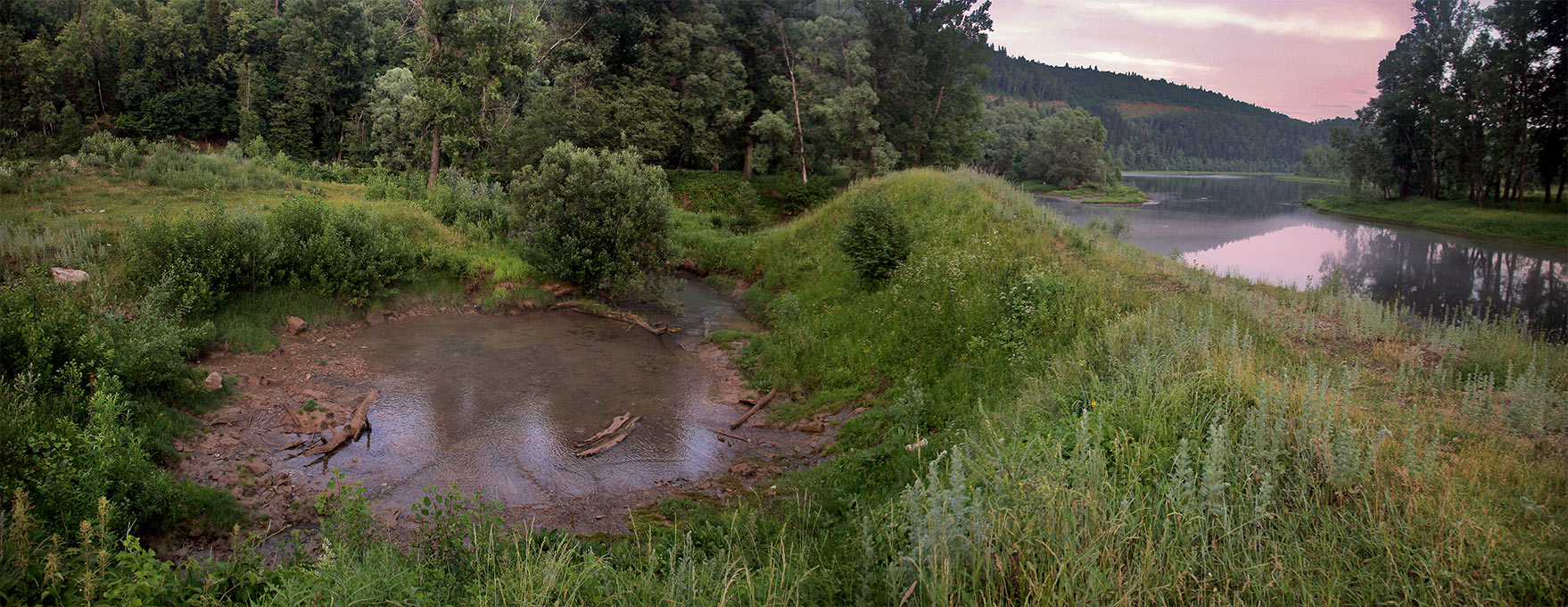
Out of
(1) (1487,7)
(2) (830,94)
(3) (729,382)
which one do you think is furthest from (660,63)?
(1) (1487,7)

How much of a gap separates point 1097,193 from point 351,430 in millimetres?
69213

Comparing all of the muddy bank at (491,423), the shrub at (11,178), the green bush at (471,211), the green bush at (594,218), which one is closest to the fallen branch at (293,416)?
the muddy bank at (491,423)

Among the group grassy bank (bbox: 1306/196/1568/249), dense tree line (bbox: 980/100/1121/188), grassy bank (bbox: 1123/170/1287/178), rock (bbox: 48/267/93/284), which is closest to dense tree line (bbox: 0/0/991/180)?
rock (bbox: 48/267/93/284)

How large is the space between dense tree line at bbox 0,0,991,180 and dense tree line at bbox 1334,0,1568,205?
27.7m

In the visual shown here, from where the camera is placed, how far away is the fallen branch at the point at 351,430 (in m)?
9.91

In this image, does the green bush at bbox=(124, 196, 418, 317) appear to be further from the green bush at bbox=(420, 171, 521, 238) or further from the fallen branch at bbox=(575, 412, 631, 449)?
the fallen branch at bbox=(575, 412, 631, 449)

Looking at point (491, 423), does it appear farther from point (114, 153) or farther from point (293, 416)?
point (114, 153)

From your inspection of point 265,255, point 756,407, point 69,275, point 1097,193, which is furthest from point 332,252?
point 1097,193

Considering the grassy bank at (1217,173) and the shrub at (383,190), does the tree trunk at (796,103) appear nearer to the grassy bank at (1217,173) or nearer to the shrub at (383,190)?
the shrub at (383,190)

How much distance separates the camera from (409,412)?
11.4 m

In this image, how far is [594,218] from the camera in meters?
18.0

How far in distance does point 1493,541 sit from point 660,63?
1511 inches

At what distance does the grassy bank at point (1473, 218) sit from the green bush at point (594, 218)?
40.3 meters

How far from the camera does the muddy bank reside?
8.89 m
